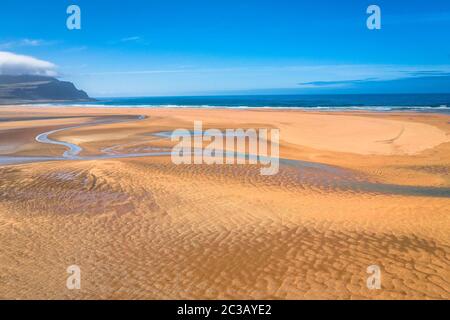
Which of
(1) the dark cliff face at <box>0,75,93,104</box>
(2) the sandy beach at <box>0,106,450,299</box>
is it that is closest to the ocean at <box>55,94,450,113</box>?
(1) the dark cliff face at <box>0,75,93,104</box>

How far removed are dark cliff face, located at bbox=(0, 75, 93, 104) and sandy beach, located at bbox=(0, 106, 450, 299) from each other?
137 meters

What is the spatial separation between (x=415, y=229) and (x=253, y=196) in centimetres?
442

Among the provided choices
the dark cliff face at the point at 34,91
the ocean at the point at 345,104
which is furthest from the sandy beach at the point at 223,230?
the dark cliff face at the point at 34,91

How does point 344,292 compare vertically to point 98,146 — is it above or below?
below

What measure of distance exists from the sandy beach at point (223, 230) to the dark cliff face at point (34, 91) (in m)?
137

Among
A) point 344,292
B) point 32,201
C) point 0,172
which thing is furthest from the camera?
point 0,172

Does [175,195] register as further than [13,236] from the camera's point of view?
Yes

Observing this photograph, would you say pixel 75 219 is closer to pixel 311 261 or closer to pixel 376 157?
pixel 311 261

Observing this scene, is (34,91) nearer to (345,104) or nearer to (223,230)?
(345,104)

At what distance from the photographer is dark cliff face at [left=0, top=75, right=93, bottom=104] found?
145637mm

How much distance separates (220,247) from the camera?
770 centimetres

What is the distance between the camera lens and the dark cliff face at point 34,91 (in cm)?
14564

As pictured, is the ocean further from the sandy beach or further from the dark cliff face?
the sandy beach

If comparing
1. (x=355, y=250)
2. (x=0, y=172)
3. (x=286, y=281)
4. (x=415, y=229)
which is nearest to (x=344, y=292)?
(x=286, y=281)
